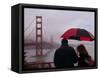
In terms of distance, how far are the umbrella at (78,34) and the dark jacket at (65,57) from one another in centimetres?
12

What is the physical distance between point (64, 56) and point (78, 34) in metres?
0.27

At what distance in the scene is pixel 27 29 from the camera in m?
2.46

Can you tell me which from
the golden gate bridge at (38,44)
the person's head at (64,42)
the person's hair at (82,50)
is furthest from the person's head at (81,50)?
the golden gate bridge at (38,44)

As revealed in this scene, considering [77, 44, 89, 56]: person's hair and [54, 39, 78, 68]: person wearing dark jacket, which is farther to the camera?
[77, 44, 89, 56]: person's hair

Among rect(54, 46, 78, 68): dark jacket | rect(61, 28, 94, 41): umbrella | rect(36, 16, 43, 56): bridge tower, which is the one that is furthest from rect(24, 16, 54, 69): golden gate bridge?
rect(61, 28, 94, 41): umbrella

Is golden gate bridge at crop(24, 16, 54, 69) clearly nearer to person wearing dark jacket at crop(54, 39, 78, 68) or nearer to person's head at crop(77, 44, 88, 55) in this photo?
person wearing dark jacket at crop(54, 39, 78, 68)

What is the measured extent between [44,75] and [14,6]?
2.37ft

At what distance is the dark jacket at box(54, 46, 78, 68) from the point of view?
2.62 metres

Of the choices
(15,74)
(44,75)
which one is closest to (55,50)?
(44,75)

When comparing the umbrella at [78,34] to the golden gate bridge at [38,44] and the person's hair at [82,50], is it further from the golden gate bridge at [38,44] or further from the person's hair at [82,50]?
the golden gate bridge at [38,44]

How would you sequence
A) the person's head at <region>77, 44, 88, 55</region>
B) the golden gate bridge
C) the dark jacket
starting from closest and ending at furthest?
the golden gate bridge
the dark jacket
the person's head at <region>77, 44, 88, 55</region>

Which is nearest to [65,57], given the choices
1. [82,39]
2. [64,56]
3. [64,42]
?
[64,56]

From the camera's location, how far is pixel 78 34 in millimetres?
2721

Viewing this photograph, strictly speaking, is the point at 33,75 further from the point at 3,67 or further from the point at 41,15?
the point at 41,15
